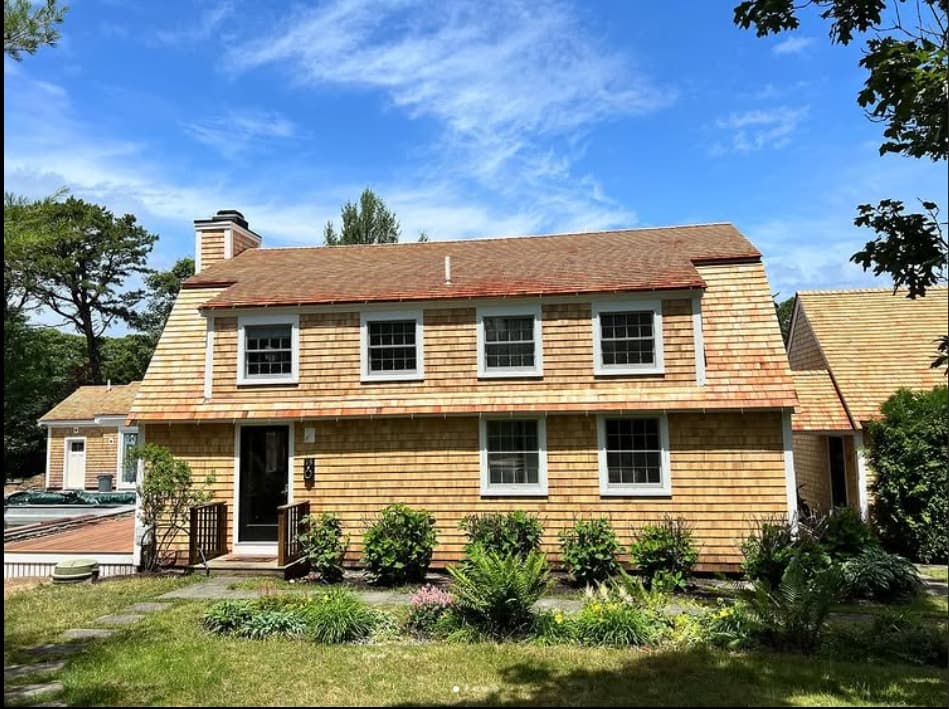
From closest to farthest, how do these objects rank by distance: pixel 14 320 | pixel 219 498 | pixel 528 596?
A: pixel 14 320 → pixel 528 596 → pixel 219 498

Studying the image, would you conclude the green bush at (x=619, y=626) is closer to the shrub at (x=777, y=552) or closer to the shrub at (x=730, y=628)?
the shrub at (x=730, y=628)

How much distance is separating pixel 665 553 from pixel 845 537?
107 inches

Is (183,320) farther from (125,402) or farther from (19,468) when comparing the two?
(19,468)

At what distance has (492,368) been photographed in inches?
482

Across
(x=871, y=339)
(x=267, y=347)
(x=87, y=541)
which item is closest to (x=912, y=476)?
(x=871, y=339)

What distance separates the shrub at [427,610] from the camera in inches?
305

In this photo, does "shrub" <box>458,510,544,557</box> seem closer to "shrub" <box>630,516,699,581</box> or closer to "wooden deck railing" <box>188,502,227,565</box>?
"shrub" <box>630,516,699,581</box>

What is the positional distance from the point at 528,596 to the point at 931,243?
5753 mm

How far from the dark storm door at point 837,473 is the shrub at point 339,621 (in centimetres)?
1187

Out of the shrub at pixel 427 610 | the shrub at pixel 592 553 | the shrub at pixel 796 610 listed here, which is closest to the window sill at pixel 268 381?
the shrub at pixel 427 610

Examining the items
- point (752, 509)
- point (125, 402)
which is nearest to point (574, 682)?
point (752, 509)

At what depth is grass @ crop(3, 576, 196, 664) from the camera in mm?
7691

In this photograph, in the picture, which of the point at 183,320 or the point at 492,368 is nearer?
the point at 492,368

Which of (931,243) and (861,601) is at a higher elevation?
(931,243)
